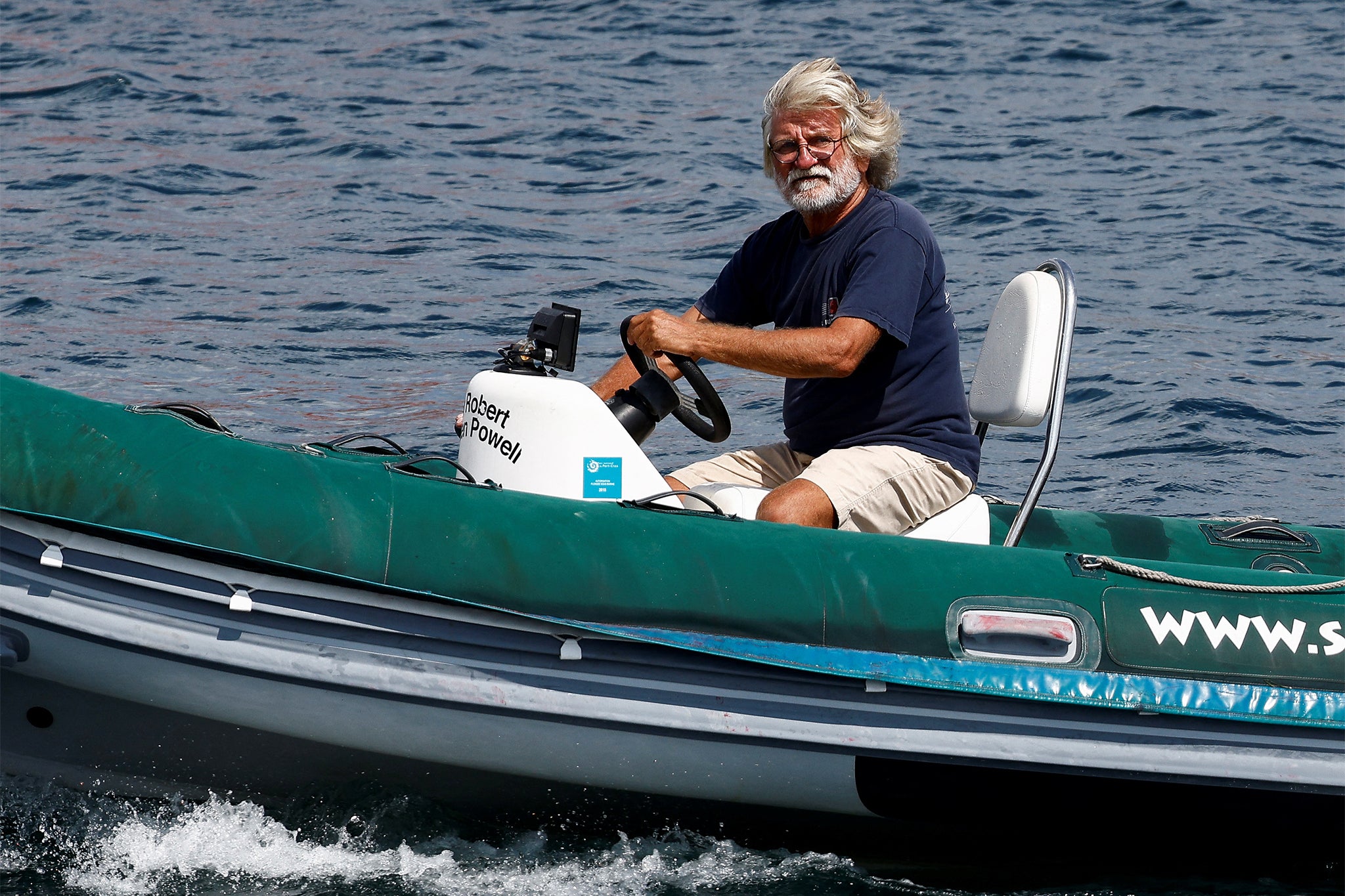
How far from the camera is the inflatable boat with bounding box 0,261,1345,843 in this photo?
2605 mm

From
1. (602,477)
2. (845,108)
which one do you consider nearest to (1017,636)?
(602,477)

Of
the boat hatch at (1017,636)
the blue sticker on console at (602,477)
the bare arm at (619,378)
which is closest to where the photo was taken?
the boat hatch at (1017,636)

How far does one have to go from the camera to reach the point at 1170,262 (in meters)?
7.99

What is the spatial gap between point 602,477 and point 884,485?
61cm

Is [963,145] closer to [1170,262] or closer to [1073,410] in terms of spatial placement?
[1170,262]

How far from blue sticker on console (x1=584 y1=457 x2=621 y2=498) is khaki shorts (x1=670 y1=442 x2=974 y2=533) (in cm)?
41

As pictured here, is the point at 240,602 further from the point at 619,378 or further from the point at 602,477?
the point at 619,378

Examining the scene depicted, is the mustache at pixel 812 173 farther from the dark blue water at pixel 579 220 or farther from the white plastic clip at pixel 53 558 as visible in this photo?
the white plastic clip at pixel 53 558

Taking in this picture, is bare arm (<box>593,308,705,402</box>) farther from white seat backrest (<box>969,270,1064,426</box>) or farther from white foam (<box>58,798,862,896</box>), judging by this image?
white foam (<box>58,798,862,896</box>)

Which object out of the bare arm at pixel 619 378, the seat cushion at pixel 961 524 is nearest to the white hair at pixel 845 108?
the bare arm at pixel 619 378

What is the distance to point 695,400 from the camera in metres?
3.20

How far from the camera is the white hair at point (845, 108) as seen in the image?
3.17 meters

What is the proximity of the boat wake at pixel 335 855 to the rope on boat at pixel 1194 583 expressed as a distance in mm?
762

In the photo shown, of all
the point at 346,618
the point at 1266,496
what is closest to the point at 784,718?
the point at 346,618
